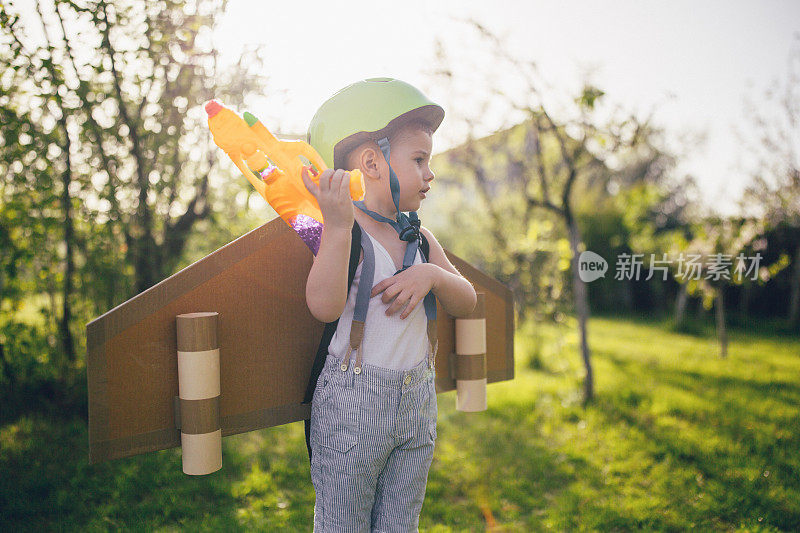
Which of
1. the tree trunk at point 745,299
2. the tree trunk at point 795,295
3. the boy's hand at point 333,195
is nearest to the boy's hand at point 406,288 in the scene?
the boy's hand at point 333,195

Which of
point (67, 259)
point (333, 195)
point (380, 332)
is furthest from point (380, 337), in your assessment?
point (67, 259)

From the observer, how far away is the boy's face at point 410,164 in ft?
5.63

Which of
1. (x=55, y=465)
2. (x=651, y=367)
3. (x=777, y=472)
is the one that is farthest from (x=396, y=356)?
(x=651, y=367)

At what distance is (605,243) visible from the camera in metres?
15.6

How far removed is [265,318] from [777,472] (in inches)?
151

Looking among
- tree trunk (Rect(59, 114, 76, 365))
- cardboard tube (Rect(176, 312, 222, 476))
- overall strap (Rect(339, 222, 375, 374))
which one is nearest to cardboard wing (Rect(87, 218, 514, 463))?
cardboard tube (Rect(176, 312, 222, 476))

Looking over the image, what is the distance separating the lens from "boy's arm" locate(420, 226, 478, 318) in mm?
1753

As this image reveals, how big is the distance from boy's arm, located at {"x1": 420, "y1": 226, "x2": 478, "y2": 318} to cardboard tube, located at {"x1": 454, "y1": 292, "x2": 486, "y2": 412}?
0.33m

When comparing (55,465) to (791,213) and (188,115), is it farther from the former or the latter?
(791,213)

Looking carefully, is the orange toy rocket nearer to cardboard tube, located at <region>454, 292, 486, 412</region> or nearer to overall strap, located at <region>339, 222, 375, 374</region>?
overall strap, located at <region>339, 222, 375, 374</region>

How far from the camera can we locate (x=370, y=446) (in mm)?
1626

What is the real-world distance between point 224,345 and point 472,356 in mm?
984

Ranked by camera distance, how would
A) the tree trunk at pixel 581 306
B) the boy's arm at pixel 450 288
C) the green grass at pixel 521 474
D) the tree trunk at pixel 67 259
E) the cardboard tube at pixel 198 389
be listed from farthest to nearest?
the tree trunk at pixel 581 306, the tree trunk at pixel 67 259, the green grass at pixel 521 474, the boy's arm at pixel 450 288, the cardboard tube at pixel 198 389

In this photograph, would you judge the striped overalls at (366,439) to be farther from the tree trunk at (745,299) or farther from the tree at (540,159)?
the tree trunk at (745,299)
